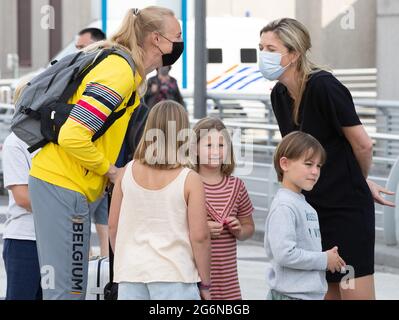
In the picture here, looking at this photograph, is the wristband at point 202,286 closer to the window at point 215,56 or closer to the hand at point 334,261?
the hand at point 334,261

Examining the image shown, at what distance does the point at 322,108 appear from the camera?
5.42 m

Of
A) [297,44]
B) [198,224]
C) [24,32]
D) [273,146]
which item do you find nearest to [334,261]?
[198,224]

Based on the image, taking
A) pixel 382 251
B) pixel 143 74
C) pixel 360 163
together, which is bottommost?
pixel 382 251

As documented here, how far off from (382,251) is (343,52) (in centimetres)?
2239

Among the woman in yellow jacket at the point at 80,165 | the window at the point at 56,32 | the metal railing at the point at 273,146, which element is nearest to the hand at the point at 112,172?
the woman in yellow jacket at the point at 80,165

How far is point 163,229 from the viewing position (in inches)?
201

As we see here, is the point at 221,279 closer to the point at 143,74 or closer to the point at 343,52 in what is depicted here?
the point at 143,74

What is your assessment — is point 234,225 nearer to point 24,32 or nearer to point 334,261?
point 334,261

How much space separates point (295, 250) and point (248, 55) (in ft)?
61.9

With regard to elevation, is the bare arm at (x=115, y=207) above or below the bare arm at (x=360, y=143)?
below

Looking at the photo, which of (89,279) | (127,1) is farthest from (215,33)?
(89,279)

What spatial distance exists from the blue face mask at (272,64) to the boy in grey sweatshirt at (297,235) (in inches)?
13.8

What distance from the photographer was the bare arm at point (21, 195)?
19.5ft

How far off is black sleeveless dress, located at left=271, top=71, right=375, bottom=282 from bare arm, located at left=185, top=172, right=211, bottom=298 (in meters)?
0.62
